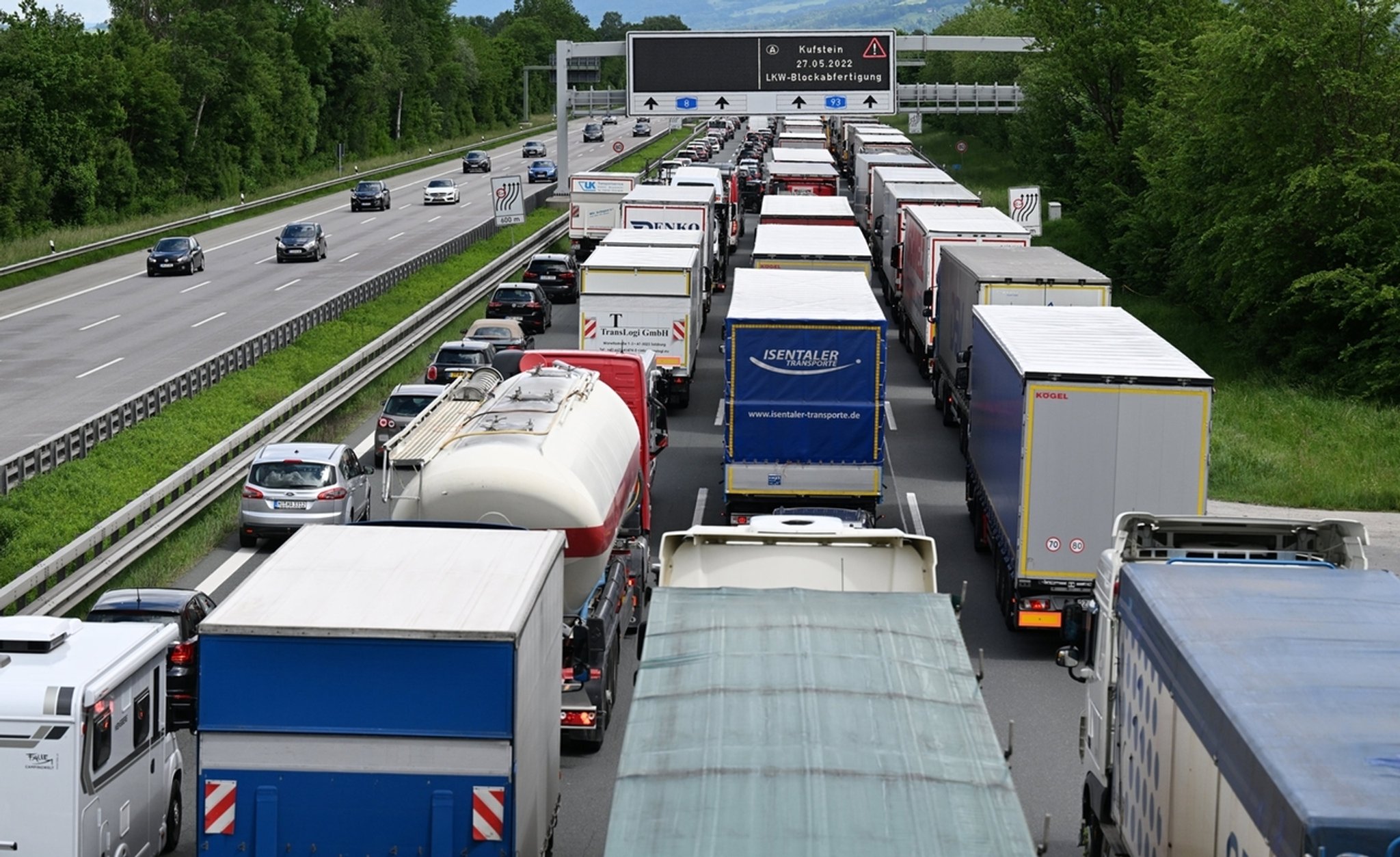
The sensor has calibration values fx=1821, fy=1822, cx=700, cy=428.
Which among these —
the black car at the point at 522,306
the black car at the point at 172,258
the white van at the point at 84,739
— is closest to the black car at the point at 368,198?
the black car at the point at 172,258

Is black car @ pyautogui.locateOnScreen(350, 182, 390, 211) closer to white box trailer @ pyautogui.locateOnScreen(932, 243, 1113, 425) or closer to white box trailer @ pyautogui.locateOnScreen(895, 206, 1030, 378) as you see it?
white box trailer @ pyautogui.locateOnScreen(895, 206, 1030, 378)

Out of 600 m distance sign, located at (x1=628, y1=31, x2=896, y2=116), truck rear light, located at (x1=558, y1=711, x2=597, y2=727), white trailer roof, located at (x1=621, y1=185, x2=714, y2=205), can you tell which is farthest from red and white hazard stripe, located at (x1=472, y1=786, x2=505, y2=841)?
600 m distance sign, located at (x1=628, y1=31, x2=896, y2=116)

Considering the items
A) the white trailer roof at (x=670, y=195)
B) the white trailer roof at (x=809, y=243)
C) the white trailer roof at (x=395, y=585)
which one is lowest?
the white trailer roof at (x=395, y=585)

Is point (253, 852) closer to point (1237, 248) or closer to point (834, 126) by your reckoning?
point (1237, 248)

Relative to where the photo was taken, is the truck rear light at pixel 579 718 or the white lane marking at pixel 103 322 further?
the white lane marking at pixel 103 322

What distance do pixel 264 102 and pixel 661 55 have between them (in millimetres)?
60631

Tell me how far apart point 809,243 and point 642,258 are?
575 centimetres

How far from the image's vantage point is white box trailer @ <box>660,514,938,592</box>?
1509 cm

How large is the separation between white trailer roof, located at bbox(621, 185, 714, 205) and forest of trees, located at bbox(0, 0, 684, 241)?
3176 centimetres

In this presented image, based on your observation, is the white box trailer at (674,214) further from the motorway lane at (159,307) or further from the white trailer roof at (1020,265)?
the white trailer roof at (1020,265)

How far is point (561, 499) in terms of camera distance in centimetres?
1638

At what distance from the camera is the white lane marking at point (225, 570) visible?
72.9ft

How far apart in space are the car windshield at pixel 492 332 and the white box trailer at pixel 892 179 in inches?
742

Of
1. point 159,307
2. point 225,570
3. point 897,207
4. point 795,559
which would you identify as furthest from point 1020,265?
point 159,307
